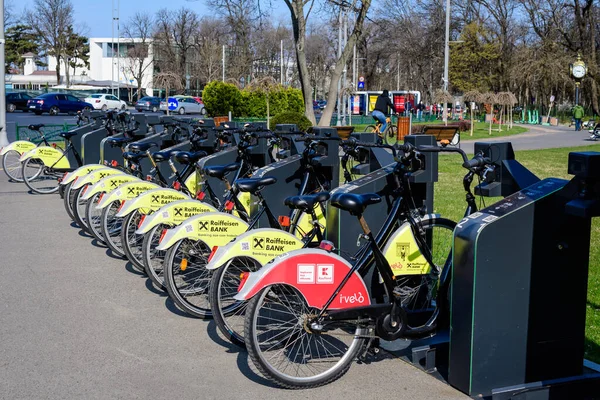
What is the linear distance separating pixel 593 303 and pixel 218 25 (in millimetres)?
73649

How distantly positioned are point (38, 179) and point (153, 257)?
7835mm

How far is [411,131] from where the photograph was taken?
87.2 ft

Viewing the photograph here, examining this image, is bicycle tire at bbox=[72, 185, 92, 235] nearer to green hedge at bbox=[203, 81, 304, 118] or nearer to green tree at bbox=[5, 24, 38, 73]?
green hedge at bbox=[203, 81, 304, 118]

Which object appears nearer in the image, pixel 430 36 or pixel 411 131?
pixel 411 131

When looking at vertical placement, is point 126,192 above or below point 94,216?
above

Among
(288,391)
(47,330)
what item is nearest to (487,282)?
(288,391)

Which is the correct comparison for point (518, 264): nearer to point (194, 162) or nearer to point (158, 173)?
point (194, 162)

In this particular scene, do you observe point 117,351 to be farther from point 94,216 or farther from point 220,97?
point 220,97

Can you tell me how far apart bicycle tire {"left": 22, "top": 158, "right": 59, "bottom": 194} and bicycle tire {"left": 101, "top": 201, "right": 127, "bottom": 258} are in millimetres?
5142

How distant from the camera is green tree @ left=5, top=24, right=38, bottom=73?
87512 mm

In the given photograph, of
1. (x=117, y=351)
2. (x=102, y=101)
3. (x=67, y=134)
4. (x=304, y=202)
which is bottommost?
(x=117, y=351)

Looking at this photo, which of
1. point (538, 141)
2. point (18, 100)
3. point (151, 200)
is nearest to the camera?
point (151, 200)

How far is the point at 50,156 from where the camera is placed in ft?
40.8

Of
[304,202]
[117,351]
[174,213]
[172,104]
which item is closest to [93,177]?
[174,213]
